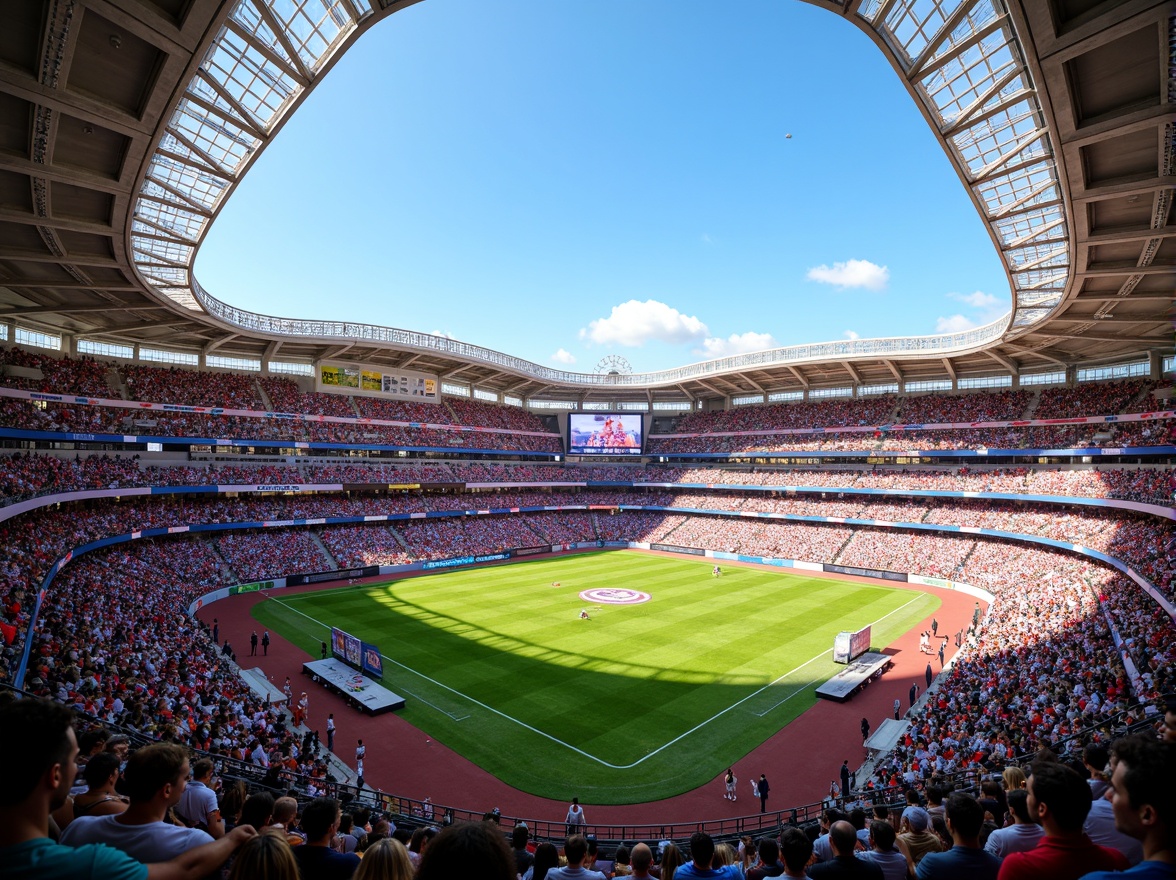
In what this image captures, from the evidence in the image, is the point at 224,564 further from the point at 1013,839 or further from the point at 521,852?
the point at 1013,839

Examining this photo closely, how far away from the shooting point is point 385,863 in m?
3.25

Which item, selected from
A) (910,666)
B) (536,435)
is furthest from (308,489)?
(910,666)

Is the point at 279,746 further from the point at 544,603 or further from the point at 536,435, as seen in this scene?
the point at 536,435

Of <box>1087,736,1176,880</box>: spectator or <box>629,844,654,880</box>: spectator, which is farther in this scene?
<box>629,844,654,880</box>: spectator

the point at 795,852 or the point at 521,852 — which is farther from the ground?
the point at 795,852

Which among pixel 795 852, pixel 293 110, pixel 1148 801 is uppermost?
pixel 293 110

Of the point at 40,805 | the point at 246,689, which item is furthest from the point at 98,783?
the point at 246,689

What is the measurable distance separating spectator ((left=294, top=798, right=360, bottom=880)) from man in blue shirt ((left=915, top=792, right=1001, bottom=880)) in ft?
13.5

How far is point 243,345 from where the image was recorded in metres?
49.8

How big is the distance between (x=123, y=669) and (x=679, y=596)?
3087 cm

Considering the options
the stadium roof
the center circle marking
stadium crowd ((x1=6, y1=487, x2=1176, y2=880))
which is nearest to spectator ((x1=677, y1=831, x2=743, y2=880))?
stadium crowd ((x1=6, y1=487, x2=1176, y2=880))

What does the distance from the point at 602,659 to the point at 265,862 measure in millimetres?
27686

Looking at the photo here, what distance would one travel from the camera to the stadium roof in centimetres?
1371

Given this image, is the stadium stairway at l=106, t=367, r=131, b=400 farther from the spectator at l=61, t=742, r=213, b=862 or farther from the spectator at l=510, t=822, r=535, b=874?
the spectator at l=61, t=742, r=213, b=862
